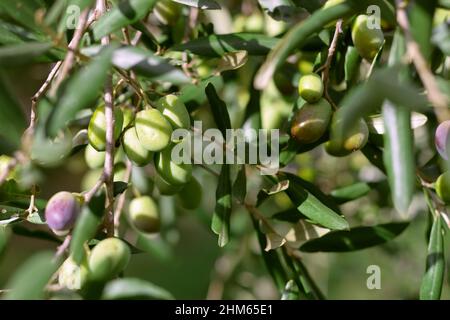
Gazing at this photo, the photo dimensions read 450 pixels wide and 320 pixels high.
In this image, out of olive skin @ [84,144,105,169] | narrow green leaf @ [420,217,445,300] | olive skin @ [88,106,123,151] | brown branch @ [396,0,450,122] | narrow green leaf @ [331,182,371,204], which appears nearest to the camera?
brown branch @ [396,0,450,122]

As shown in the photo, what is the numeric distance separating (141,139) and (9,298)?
0.71ft

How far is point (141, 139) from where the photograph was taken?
0.71 m

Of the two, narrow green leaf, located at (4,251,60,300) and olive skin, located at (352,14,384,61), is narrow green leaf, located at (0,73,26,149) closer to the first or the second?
narrow green leaf, located at (4,251,60,300)

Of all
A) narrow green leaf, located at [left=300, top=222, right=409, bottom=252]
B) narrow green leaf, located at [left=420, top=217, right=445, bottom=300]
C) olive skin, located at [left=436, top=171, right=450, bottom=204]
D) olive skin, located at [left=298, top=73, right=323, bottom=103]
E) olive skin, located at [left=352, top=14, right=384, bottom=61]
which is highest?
olive skin, located at [left=352, top=14, right=384, bottom=61]

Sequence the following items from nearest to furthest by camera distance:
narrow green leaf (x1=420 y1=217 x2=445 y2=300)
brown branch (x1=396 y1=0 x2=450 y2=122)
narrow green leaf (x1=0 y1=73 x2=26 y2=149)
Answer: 1. brown branch (x1=396 y1=0 x2=450 y2=122)
2. narrow green leaf (x1=0 y1=73 x2=26 y2=149)
3. narrow green leaf (x1=420 y1=217 x2=445 y2=300)

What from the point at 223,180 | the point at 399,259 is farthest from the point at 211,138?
the point at 399,259

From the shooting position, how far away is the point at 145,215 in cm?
103

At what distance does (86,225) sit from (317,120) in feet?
0.98

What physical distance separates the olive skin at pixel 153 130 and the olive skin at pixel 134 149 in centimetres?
2

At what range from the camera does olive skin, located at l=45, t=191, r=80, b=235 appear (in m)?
0.67

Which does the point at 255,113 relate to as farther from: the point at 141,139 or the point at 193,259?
the point at 193,259

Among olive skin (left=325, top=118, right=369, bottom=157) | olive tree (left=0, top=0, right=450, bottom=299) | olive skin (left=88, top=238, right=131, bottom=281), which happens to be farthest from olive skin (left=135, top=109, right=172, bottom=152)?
olive skin (left=325, top=118, right=369, bottom=157)

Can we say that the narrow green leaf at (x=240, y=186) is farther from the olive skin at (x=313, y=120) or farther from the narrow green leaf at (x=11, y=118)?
the narrow green leaf at (x=11, y=118)

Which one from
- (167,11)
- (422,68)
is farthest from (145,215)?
(422,68)
